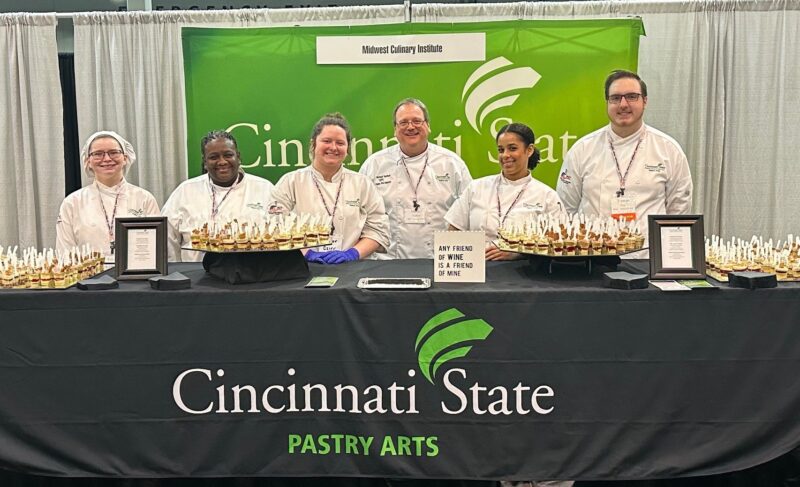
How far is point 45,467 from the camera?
78.5 inches

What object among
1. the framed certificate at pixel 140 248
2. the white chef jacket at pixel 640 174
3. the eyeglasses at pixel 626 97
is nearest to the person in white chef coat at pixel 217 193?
the framed certificate at pixel 140 248

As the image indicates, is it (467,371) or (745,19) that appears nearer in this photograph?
(467,371)

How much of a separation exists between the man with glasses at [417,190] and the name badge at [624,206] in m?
0.88

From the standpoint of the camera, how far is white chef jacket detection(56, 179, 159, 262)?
3.14 m

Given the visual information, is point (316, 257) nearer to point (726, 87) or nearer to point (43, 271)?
point (43, 271)

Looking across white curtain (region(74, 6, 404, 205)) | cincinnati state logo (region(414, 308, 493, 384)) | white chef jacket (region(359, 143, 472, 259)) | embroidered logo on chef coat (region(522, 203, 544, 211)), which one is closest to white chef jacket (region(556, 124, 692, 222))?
embroidered logo on chef coat (region(522, 203, 544, 211))

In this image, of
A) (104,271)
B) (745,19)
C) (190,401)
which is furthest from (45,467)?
(745,19)

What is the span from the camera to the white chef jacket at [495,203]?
2.97m

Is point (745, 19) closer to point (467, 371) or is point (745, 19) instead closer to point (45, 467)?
point (467, 371)

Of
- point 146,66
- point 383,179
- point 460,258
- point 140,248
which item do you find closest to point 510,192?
point 383,179

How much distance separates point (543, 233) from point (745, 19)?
2.69 metres

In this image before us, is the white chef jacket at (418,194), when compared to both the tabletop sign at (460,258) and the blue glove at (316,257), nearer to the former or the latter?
the blue glove at (316,257)

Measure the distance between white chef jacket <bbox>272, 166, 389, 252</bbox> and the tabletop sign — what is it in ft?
3.13

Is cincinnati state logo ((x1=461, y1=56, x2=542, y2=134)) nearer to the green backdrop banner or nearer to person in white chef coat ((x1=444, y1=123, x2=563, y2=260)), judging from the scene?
the green backdrop banner
